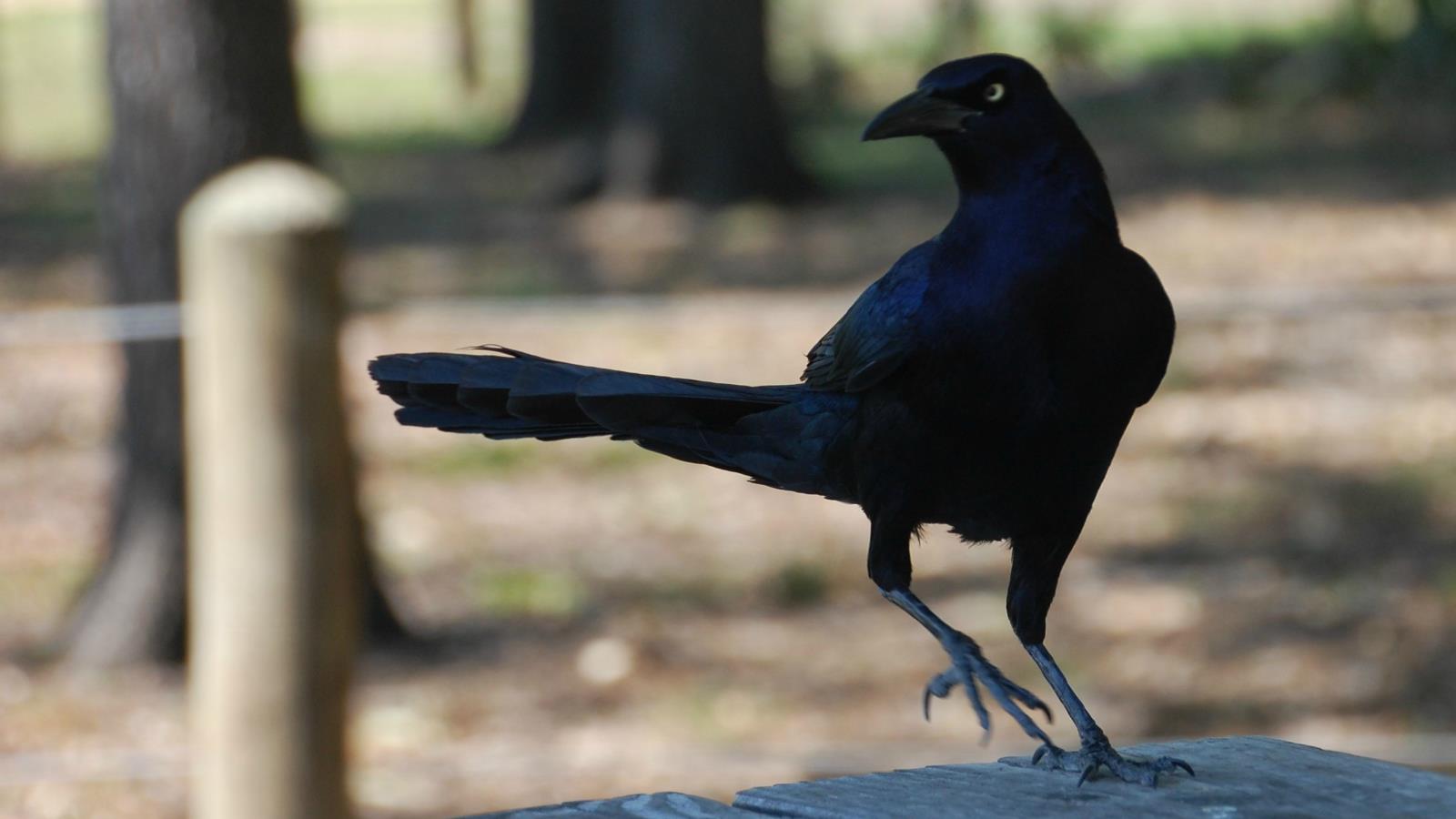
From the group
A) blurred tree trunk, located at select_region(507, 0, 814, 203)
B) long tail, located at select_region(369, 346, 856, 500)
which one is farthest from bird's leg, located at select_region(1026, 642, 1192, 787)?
blurred tree trunk, located at select_region(507, 0, 814, 203)

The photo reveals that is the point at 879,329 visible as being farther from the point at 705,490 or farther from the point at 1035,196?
the point at 705,490

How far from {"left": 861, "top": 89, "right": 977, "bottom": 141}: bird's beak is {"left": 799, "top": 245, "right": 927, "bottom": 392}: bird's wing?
193mm

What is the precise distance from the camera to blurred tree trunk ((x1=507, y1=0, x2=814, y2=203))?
13039 millimetres

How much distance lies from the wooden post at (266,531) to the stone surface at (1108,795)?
1877 millimetres

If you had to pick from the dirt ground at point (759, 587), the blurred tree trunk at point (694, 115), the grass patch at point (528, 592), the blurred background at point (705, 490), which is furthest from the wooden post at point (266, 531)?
the blurred tree trunk at point (694, 115)

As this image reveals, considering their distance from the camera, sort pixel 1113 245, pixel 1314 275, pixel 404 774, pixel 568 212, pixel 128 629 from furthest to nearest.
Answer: pixel 568 212
pixel 1314 275
pixel 128 629
pixel 404 774
pixel 1113 245

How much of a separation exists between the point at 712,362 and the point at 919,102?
676 centimetres

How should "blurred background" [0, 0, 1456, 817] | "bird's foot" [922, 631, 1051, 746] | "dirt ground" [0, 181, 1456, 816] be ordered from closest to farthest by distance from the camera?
"bird's foot" [922, 631, 1051, 746], "dirt ground" [0, 181, 1456, 816], "blurred background" [0, 0, 1456, 817]

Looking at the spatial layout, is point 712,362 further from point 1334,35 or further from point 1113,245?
point 1334,35

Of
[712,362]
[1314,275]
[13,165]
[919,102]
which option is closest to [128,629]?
[712,362]

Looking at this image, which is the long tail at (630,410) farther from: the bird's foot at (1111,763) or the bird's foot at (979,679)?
the bird's foot at (1111,763)

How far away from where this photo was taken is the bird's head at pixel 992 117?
7.42 feet

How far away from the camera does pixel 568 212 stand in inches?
543

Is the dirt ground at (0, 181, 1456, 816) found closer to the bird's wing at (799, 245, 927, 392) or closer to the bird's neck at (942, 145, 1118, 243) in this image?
the bird's wing at (799, 245, 927, 392)
